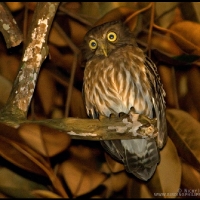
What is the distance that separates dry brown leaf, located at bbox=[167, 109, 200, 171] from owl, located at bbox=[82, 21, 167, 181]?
70mm

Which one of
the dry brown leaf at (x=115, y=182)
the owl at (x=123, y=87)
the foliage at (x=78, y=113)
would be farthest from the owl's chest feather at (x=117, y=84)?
the dry brown leaf at (x=115, y=182)

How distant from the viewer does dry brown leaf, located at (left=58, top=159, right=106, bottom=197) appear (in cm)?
264

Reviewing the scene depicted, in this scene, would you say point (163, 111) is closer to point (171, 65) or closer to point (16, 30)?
point (171, 65)

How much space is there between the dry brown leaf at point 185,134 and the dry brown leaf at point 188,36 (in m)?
0.32

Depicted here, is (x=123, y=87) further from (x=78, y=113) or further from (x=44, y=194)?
(x=44, y=194)

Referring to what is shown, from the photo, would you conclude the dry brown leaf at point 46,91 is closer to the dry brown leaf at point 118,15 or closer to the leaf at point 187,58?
the dry brown leaf at point 118,15

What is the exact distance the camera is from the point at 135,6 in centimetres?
311

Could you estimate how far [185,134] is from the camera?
2.87 metres

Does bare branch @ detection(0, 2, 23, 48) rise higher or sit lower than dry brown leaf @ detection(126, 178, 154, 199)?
higher

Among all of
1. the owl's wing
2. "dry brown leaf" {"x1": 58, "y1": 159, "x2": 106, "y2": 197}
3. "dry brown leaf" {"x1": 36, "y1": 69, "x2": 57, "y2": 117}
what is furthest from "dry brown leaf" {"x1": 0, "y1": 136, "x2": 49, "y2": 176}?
the owl's wing

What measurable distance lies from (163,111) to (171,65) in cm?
30

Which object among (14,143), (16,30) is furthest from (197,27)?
(14,143)

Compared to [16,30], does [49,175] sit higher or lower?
lower

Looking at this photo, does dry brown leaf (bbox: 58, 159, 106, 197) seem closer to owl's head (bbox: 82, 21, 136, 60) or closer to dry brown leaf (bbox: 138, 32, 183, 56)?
owl's head (bbox: 82, 21, 136, 60)
